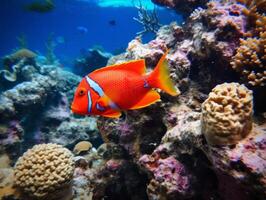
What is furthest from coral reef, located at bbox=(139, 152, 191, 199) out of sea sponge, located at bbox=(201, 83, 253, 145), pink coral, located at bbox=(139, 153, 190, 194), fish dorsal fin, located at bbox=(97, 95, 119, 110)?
fish dorsal fin, located at bbox=(97, 95, 119, 110)

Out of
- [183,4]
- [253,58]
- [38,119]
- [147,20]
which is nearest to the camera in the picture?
[253,58]

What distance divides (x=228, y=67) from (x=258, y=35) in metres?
0.60

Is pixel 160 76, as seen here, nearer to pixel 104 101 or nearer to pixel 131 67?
pixel 131 67

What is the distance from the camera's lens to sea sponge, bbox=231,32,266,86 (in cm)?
332

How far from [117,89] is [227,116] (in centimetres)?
112

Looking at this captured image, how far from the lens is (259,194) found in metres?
2.33

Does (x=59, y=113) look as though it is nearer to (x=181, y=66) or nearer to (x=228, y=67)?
→ (x=181, y=66)

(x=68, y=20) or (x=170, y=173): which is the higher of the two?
(x=68, y=20)

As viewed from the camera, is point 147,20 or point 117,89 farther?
point 147,20

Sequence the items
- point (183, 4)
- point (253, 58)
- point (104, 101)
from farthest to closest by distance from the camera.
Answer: point (183, 4) < point (253, 58) < point (104, 101)

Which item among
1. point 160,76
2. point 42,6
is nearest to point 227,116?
point 160,76

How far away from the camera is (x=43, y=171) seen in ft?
13.1

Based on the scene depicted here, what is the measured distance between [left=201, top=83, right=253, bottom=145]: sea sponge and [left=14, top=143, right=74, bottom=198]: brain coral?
239cm

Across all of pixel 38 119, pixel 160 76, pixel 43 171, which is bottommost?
pixel 43 171
